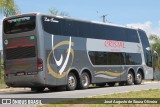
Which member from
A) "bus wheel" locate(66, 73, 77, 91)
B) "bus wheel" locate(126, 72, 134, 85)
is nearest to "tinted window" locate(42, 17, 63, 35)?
"bus wheel" locate(66, 73, 77, 91)

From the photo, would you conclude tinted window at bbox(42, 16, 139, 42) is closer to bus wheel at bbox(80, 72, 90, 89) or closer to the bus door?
the bus door

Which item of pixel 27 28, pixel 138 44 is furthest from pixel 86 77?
pixel 138 44

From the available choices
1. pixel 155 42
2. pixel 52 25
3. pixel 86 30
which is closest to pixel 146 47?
pixel 86 30

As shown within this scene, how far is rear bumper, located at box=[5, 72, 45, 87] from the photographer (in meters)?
22.2

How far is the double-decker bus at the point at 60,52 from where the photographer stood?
2236 cm

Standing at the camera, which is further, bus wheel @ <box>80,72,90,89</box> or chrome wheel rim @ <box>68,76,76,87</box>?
bus wheel @ <box>80,72,90,89</box>

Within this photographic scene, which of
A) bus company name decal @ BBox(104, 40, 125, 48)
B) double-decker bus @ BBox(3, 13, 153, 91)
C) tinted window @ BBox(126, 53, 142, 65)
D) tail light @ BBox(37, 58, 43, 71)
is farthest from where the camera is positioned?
tinted window @ BBox(126, 53, 142, 65)

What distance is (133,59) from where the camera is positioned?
30.5 m

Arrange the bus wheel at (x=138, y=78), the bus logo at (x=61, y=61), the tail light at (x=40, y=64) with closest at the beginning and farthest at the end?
the tail light at (x=40, y=64), the bus logo at (x=61, y=61), the bus wheel at (x=138, y=78)

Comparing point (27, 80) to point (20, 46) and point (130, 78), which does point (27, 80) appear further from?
point (130, 78)

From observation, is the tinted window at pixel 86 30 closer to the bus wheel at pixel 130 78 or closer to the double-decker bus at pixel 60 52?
the double-decker bus at pixel 60 52

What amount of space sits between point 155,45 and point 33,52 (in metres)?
56.7

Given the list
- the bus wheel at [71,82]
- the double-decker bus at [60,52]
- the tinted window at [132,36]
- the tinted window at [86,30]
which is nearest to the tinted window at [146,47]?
the tinted window at [132,36]

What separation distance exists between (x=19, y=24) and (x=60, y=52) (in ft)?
8.42
